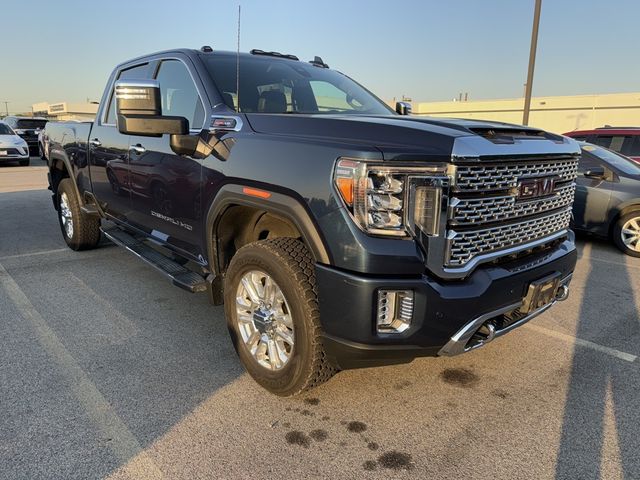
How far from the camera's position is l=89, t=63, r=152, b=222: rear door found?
174 inches

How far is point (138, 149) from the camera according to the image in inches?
160

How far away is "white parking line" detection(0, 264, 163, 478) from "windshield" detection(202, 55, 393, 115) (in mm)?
2007

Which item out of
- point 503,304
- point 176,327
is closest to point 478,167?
point 503,304

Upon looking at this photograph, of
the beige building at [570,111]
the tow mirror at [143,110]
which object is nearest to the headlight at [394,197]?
the tow mirror at [143,110]

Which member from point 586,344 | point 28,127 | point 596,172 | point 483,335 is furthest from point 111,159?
point 28,127

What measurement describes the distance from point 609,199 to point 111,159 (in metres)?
6.51

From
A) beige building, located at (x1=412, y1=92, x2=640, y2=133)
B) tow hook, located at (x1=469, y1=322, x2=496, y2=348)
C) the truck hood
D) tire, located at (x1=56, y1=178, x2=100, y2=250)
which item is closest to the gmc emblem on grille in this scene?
the truck hood

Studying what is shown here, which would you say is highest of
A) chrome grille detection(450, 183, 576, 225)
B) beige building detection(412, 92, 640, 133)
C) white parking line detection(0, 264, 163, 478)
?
beige building detection(412, 92, 640, 133)

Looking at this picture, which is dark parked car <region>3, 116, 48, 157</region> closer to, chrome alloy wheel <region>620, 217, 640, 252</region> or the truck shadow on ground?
chrome alloy wheel <region>620, 217, 640, 252</region>

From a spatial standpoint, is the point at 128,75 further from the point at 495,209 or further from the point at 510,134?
the point at 495,209

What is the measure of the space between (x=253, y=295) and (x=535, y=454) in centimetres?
172

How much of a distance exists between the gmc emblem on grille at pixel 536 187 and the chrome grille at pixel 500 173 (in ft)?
0.10

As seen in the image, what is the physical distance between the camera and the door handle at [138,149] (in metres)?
4.00

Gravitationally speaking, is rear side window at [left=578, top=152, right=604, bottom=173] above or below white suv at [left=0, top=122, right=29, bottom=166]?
above
